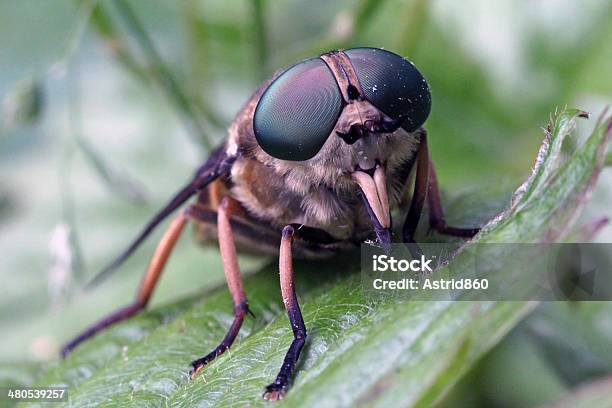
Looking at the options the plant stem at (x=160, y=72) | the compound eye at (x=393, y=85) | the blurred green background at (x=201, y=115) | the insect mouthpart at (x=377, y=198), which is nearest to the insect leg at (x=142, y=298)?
the blurred green background at (x=201, y=115)

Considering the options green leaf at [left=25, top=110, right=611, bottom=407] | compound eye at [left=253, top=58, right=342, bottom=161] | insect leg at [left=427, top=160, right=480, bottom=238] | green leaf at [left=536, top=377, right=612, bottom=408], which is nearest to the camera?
green leaf at [left=25, top=110, right=611, bottom=407]

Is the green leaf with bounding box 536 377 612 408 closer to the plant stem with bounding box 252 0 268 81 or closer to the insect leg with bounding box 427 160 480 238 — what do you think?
the insect leg with bounding box 427 160 480 238

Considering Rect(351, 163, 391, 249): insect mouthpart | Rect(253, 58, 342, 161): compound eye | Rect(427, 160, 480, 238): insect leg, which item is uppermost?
Rect(253, 58, 342, 161): compound eye

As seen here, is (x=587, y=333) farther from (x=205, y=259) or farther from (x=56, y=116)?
(x=56, y=116)

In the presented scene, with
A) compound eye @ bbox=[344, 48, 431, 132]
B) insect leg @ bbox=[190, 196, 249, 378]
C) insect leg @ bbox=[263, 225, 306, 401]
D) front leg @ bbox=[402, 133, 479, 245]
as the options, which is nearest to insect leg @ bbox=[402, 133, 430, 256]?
front leg @ bbox=[402, 133, 479, 245]

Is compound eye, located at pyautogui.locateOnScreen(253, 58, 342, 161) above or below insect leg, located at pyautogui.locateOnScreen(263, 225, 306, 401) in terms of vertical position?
above

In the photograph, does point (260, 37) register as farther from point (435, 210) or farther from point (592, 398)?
point (592, 398)
